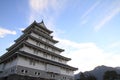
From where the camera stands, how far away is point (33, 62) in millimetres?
26203

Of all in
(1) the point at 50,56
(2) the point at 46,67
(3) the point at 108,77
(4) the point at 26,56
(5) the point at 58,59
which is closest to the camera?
(4) the point at 26,56

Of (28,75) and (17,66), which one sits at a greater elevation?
(17,66)

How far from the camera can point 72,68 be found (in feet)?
118

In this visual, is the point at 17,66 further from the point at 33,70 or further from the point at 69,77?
the point at 69,77

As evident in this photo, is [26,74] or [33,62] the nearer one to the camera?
[26,74]

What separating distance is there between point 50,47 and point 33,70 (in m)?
11.6

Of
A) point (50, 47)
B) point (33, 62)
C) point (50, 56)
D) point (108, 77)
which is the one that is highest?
point (50, 47)

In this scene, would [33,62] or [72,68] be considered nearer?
[33,62]

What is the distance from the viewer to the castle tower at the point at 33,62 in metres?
23.8

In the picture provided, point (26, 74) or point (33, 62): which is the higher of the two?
point (33, 62)

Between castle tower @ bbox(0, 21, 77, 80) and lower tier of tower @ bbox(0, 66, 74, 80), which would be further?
castle tower @ bbox(0, 21, 77, 80)

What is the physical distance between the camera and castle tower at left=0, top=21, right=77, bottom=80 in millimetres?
23828

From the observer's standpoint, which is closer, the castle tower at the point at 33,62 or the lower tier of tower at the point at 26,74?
the lower tier of tower at the point at 26,74

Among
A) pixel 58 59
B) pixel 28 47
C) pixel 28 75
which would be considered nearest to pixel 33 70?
pixel 28 75
